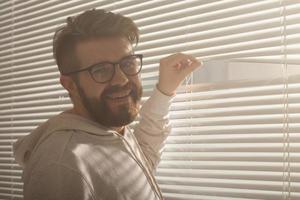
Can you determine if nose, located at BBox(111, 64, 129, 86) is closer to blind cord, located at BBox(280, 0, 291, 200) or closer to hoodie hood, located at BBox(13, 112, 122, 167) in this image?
hoodie hood, located at BBox(13, 112, 122, 167)

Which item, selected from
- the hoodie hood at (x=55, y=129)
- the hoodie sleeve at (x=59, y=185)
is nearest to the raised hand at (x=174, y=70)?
the hoodie hood at (x=55, y=129)

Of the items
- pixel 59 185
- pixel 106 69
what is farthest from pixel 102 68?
pixel 59 185

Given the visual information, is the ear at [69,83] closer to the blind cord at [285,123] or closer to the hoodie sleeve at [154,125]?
the hoodie sleeve at [154,125]

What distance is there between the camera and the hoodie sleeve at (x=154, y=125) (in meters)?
1.25

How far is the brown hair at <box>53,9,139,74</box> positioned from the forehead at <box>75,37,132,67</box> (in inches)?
0.6

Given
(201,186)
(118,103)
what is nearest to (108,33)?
(118,103)

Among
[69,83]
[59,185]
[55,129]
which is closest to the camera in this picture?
[59,185]

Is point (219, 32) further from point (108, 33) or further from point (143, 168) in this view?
point (143, 168)

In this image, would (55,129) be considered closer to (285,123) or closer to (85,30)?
(85,30)

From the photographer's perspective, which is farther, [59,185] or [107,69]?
[107,69]

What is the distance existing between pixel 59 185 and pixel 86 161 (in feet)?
0.33

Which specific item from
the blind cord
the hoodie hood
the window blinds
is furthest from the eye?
the blind cord

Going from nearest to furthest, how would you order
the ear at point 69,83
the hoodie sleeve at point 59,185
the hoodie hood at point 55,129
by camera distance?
the hoodie sleeve at point 59,185
the hoodie hood at point 55,129
the ear at point 69,83

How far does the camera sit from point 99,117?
3.73 feet
